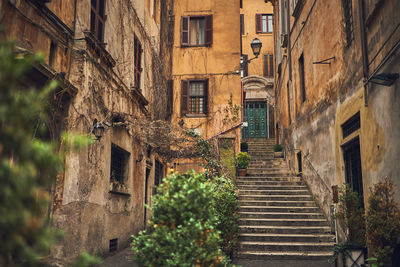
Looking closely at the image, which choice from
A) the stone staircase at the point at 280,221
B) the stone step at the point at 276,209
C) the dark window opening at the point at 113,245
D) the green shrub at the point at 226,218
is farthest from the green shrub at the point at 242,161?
the dark window opening at the point at 113,245

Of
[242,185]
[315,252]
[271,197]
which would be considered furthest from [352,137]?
[242,185]

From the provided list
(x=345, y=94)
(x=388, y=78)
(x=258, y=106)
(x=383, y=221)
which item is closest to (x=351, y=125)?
(x=345, y=94)

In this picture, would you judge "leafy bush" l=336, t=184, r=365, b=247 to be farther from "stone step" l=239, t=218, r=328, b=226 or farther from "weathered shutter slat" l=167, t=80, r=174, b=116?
"weathered shutter slat" l=167, t=80, r=174, b=116

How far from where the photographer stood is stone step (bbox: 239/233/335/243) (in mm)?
8719

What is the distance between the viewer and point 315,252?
8.31 metres

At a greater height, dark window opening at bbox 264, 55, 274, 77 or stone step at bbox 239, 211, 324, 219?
dark window opening at bbox 264, 55, 274, 77

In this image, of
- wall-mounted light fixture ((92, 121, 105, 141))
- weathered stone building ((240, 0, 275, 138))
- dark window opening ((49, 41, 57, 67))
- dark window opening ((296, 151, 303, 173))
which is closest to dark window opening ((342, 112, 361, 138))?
dark window opening ((296, 151, 303, 173))

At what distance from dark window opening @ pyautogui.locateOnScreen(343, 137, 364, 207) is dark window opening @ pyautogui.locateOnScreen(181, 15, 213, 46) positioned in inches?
354

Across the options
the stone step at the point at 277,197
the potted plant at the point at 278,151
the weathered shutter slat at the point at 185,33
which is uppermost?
the weathered shutter slat at the point at 185,33

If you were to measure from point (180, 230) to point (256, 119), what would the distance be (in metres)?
19.7

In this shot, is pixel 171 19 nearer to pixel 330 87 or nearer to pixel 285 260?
pixel 330 87

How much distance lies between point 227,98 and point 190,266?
1141 cm

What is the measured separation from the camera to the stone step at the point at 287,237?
872cm

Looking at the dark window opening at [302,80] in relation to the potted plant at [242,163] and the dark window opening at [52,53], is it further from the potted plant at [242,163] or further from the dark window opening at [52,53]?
the dark window opening at [52,53]
